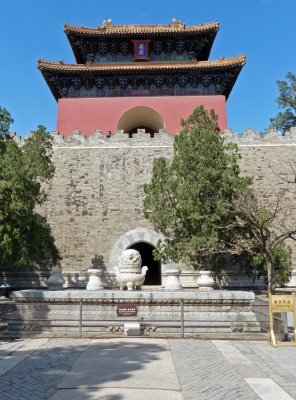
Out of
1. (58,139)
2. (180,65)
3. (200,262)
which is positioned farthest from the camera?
(180,65)

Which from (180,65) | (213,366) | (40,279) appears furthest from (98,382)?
(180,65)

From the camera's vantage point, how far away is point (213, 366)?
5.55m

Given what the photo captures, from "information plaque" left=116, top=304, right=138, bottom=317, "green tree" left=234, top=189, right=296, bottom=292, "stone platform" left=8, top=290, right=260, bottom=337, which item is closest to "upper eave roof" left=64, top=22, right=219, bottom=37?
"green tree" left=234, top=189, right=296, bottom=292

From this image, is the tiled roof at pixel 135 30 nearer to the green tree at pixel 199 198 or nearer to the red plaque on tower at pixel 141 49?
the red plaque on tower at pixel 141 49

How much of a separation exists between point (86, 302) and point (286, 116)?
25.2 m

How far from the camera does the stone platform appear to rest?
823 cm

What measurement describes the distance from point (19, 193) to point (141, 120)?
12.2m

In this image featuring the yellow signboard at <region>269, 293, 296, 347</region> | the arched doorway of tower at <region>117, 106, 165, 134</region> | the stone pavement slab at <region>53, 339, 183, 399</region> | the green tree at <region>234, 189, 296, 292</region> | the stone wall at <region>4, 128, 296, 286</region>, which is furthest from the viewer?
the arched doorway of tower at <region>117, 106, 165, 134</region>

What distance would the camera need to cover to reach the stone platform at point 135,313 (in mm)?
8234

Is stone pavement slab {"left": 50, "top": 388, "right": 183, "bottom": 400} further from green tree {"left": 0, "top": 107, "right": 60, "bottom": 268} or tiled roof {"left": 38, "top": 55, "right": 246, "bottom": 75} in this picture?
tiled roof {"left": 38, "top": 55, "right": 246, "bottom": 75}

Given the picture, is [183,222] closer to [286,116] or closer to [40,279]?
[40,279]

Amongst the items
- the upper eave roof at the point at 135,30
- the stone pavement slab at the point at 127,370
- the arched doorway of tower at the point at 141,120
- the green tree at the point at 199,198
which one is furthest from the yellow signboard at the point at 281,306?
the upper eave roof at the point at 135,30

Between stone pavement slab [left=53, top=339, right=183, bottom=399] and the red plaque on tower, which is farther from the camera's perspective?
the red plaque on tower

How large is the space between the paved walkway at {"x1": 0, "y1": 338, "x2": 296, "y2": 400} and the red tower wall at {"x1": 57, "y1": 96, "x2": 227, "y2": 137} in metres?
14.2
